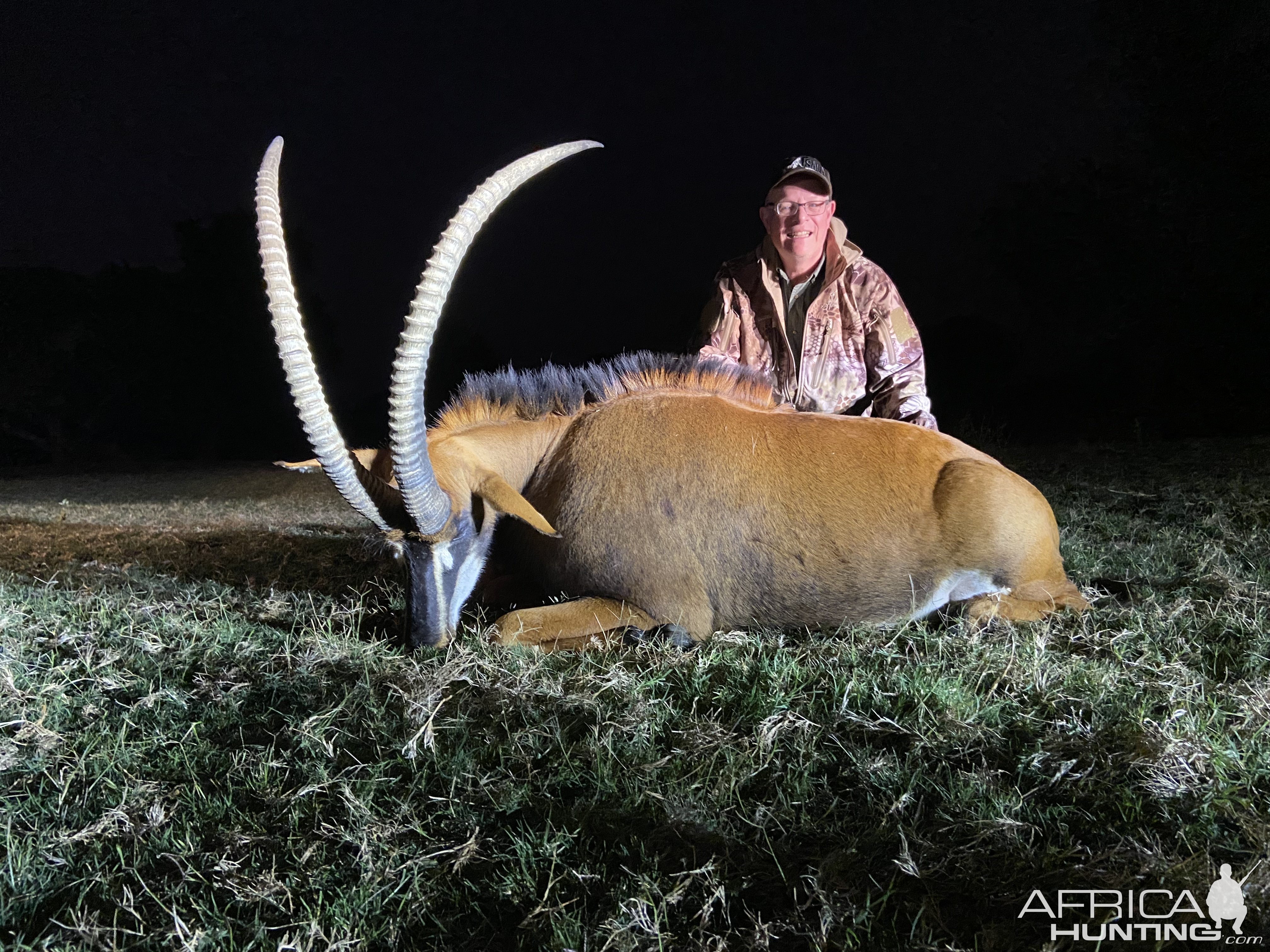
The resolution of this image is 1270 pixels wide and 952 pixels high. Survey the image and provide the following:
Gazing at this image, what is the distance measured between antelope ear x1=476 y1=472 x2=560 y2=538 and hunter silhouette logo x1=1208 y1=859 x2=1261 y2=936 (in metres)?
2.12

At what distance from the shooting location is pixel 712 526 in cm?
314

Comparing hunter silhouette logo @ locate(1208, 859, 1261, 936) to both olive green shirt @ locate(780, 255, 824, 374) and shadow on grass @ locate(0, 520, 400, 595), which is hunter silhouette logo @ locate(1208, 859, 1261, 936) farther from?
olive green shirt @ locate(780, 255, 824, 374)

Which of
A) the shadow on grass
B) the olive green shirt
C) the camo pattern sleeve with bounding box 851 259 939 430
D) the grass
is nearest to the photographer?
the grass

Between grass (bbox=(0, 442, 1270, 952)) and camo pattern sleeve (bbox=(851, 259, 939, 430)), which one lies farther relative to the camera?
camo pattern sleeve (bbox=(851, 259, 939, 430))

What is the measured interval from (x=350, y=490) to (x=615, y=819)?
5.25 feet

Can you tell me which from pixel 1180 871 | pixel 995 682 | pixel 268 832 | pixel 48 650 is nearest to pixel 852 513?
Result: pixel 995 682

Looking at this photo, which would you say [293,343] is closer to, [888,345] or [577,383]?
[577,383]

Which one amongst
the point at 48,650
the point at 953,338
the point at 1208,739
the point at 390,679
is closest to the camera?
the point at 1208,739

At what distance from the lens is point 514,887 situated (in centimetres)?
150

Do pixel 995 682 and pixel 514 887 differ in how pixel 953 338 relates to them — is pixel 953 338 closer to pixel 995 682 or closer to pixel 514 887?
pixel 995 682

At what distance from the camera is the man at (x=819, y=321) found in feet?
16.5

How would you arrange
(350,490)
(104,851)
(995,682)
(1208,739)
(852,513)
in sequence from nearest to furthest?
1. (104,851)
2. (1208,739)
3. (995,682)
4. (350,490)
5. (852,513)

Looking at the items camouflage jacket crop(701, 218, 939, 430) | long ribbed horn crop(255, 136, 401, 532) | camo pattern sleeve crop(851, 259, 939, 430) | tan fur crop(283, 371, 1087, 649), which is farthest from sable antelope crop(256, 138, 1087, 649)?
camouflage jacket crop(701, 218, 939, 430)

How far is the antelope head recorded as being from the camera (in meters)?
2.49
